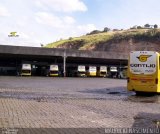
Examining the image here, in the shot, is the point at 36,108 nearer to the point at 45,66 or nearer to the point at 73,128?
the point at 73,128

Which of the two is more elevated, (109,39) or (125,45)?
(109,39)

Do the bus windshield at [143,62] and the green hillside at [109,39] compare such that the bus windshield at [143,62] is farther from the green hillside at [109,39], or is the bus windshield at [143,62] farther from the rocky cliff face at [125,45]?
the green hillside at [109,39]

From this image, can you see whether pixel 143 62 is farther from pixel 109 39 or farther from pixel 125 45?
pixel 109 39

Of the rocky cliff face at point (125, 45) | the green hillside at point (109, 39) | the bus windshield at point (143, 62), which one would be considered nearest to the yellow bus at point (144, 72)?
the bus windshield at point (143, 62)

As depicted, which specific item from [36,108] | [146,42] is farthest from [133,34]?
[36,108]

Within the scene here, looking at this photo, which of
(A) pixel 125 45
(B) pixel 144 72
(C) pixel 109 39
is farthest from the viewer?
(C) pixel 109 39

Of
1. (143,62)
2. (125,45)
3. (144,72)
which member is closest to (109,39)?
(125,45)

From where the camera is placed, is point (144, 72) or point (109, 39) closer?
point (144, 72)


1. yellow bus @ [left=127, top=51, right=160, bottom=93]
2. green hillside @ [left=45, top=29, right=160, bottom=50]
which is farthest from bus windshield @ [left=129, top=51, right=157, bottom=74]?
green hillside @ [left=45, top=29, right=160, bottom=50]

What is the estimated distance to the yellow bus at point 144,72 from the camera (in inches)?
1022

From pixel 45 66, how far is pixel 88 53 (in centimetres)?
1204

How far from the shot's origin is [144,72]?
2631 cm

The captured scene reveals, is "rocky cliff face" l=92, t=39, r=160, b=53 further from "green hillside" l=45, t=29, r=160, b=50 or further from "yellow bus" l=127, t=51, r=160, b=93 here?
"yellow bus" l=127, t=51, r=160, b=93

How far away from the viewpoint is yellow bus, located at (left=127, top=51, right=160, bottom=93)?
25969 millimetres
